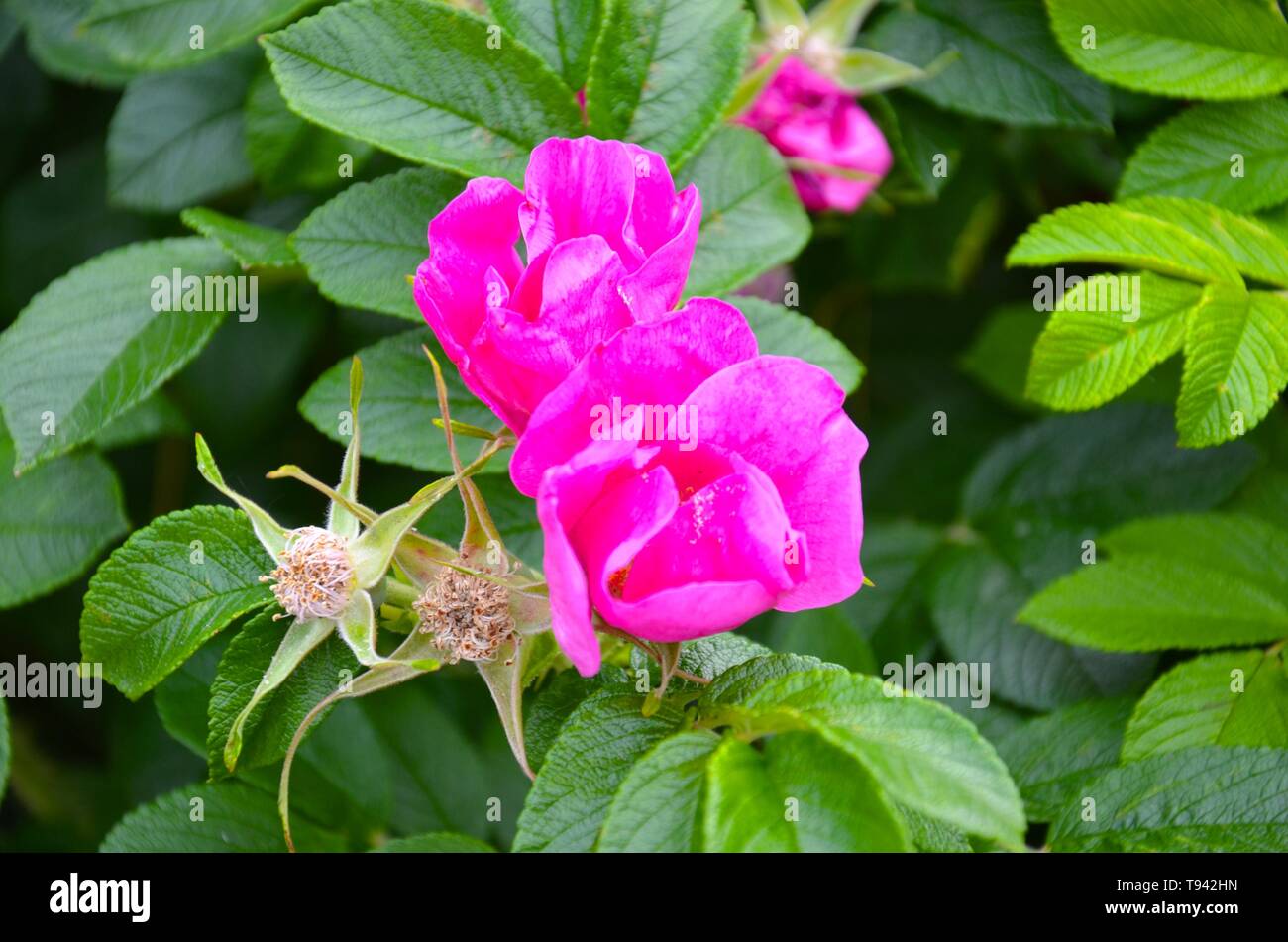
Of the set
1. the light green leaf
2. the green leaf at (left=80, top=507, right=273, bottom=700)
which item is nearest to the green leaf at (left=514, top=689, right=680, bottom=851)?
the green leaf at (left=80, top=507, right=273, bottom=700)

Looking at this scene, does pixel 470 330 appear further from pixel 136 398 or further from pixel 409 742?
pixel 409 742

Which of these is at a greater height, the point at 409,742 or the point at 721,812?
the point at 721,812

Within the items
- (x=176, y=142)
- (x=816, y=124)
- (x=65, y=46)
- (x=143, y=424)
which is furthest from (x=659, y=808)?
(x=65, y=46)

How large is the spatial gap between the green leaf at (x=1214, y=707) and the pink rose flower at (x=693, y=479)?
0.54 metres

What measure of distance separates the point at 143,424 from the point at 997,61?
1233mm

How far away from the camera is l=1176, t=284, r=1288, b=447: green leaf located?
1185 millimetres

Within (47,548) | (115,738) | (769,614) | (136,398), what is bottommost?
(115,738)

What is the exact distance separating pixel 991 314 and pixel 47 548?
5.76ft

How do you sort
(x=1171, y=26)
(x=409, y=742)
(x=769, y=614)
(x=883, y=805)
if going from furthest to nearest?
(x=769, y=614), (x=409, y=742), (x=1171, y=26), (x=883, y=805)

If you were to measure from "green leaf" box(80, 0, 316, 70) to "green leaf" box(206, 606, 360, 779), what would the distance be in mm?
769

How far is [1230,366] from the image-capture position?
47.4 inches

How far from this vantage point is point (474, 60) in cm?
125

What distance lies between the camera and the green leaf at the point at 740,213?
1333 millimetres

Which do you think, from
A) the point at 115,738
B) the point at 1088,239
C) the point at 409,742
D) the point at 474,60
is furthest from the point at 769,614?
the point at 115,738
